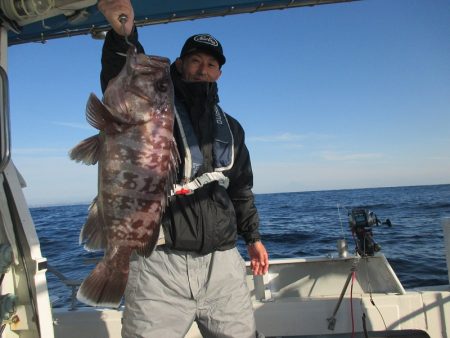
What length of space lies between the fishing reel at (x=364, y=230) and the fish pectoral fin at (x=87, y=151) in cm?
352

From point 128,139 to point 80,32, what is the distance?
89.7 inches

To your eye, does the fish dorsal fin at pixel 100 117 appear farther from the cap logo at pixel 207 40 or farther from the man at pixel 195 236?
the cap logo at pixel 207 40

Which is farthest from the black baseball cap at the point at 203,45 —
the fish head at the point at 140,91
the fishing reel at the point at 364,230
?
the fishing reel at the point at 364,230

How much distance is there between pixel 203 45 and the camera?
257 cm

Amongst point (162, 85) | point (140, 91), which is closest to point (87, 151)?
point (140, 91)

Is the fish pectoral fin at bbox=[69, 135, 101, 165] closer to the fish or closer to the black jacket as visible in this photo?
the fish

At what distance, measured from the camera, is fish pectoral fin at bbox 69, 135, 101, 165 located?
6.40ft

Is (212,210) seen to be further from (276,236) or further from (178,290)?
(276,236)

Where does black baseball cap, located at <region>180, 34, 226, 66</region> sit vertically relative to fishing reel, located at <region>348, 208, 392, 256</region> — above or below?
above

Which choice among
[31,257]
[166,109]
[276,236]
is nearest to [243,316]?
[166,109]

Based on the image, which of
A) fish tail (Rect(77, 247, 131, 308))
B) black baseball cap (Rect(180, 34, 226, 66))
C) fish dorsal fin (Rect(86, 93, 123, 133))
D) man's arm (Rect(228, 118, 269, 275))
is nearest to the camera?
fish dorsal fin (Rect(86, 93, 123, 133))

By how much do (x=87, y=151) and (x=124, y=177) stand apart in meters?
0.25

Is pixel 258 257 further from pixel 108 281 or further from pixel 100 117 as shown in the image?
pixel 100 117

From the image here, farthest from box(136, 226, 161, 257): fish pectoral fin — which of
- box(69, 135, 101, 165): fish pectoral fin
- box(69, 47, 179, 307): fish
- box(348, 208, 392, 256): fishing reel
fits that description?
box(348, 208, 392, 256): fishing reel
